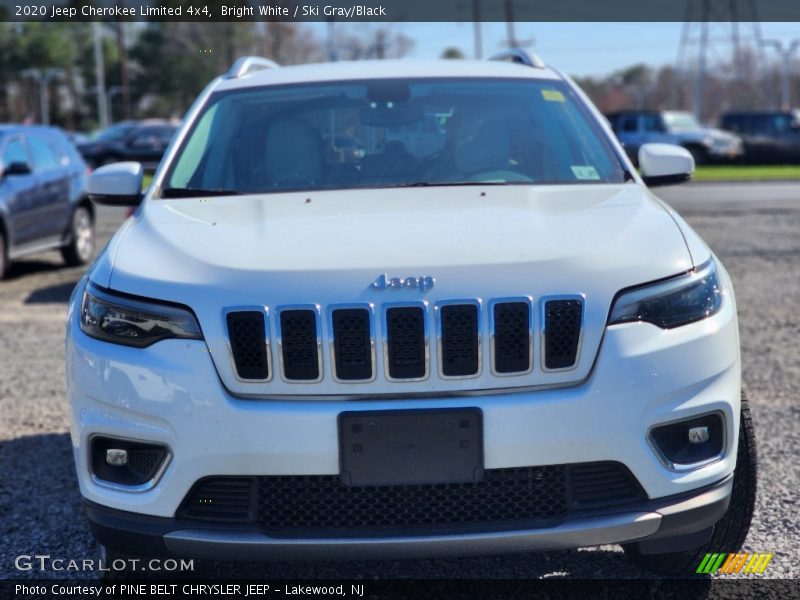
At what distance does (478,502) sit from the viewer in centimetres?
263

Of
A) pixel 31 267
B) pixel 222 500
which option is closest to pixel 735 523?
pixel 222 500

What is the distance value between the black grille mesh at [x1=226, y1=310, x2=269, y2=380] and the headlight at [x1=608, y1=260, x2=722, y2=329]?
2.95 ft

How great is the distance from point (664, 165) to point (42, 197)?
8256 mm

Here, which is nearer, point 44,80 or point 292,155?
point 292,155

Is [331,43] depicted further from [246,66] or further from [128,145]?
[246,66]

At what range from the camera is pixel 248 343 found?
262cm

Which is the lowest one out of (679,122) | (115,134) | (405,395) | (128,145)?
(679,122)

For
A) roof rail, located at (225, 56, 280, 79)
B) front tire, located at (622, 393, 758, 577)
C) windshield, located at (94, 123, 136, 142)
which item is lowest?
windshield, located at (94, 123, 136, 142)

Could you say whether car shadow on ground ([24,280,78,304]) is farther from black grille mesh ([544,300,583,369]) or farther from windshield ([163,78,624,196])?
black grille mesh ([544,300,583,369])

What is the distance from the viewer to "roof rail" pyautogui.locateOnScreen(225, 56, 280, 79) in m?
4.54

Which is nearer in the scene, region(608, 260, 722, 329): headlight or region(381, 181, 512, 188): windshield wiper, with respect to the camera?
region(608, 260, 722, 329): headlight

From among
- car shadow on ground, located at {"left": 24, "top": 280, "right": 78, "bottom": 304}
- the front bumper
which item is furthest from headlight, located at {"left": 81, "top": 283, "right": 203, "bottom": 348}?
car shadow on ground, located at {"left": 24, "top": 280, "right": 78, "bottom": 304}

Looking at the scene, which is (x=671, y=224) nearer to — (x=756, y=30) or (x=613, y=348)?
(x=613, y=348)

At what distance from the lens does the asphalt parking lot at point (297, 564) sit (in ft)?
11.1
